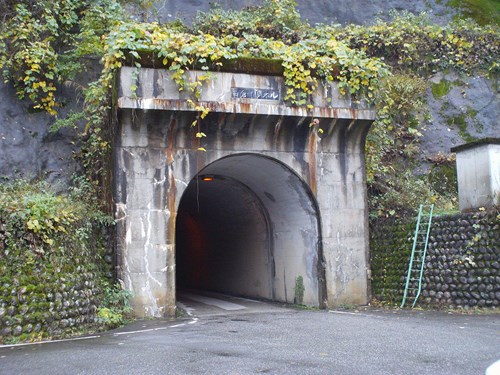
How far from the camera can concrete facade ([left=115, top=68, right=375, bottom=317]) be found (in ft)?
40.4

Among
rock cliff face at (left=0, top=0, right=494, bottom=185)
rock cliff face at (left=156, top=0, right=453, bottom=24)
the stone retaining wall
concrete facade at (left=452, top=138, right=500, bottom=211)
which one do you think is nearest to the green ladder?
the stone retaining wall

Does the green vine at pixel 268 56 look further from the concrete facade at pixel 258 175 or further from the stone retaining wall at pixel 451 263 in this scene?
the stone retaining wall at pixel 451 263

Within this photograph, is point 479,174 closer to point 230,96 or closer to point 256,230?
point 230,96

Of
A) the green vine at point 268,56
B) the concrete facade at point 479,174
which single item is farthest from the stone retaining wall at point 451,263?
the green vine at point 268,56

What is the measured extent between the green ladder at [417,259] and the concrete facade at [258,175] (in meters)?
1.09

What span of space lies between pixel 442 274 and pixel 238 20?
10.3 metres

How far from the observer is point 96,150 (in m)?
13.5

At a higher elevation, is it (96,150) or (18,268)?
(96,150)

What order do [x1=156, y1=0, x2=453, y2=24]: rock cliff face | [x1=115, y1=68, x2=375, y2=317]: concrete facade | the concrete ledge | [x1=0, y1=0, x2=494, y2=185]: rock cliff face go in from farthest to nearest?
[x1=156, y1=0, x2=453, y2=24]: rock cliff face < [x1=0, y1=0, x2=494, y2=185]: rock cliff face < [x1=115, y1=68, x2=375, y2=317]: concrete facade < the concrete ledge

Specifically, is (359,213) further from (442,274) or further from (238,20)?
(238,20)

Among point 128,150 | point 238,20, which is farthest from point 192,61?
point 238,20

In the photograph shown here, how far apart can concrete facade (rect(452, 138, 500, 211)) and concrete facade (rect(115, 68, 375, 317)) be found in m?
2.24

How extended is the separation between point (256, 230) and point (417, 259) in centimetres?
Answer: 514

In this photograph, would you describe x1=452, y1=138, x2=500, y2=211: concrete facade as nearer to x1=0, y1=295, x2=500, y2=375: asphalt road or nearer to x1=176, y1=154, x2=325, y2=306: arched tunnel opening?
x1=0, y1=295, x2=500, y2=375: asphalt road
